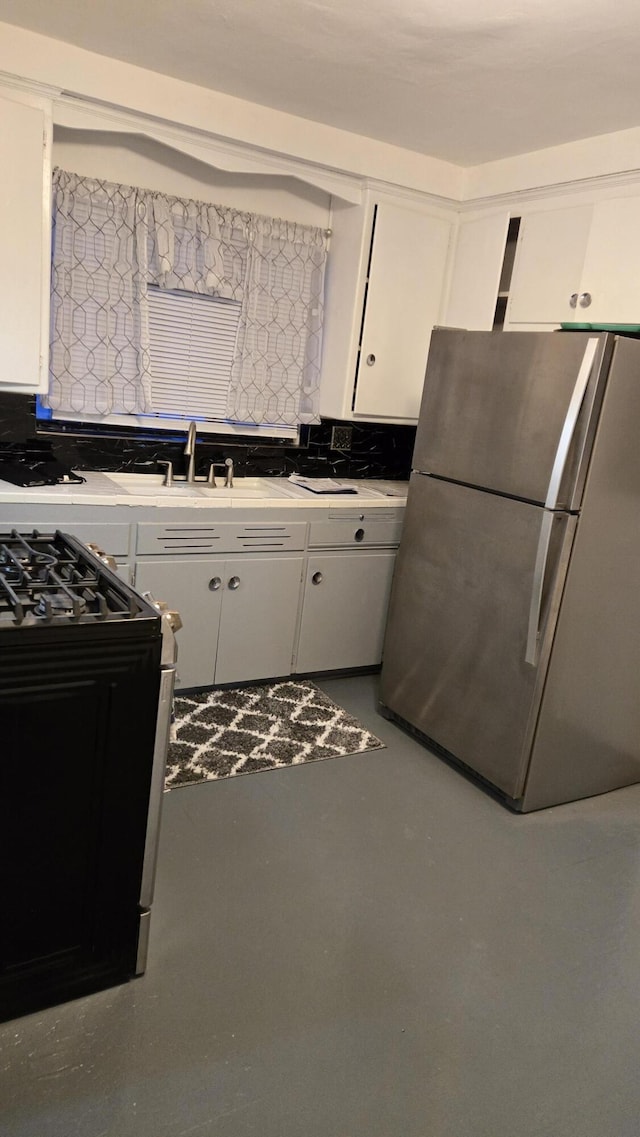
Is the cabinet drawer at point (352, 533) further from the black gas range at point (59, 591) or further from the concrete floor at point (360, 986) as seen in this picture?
the black gas range at point (59, 591)

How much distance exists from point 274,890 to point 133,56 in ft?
9.65

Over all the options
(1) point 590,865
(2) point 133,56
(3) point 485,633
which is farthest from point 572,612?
(2) point 133,56

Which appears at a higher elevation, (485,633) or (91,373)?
(91,373)

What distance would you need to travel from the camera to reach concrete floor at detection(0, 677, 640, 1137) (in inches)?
62.5

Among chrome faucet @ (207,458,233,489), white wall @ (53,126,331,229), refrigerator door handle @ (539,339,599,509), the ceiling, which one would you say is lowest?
chrome faucet @ (207,458,233,489)

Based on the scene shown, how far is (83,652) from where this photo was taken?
1562 mm

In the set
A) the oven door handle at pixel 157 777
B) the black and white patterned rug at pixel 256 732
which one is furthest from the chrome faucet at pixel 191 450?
the oven door handle at pixel 157 777

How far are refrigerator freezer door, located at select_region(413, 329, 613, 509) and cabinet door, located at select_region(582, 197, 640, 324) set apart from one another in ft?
2.40

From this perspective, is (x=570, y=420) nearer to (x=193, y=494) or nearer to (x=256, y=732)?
(x=193, y=494)

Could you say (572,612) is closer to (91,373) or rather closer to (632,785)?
(632,785)

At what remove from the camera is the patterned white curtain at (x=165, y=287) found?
3215mm

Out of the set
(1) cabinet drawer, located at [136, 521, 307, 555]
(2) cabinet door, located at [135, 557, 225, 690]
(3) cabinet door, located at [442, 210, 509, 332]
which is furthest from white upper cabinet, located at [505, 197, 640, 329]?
(2) cabinet door, located at [135, 557, 225, 690]

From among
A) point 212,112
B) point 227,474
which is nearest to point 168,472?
point 227,474

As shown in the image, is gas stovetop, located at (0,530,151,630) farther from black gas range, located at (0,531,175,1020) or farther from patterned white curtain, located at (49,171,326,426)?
patterned white curtain, located at (49,171,326,426)
